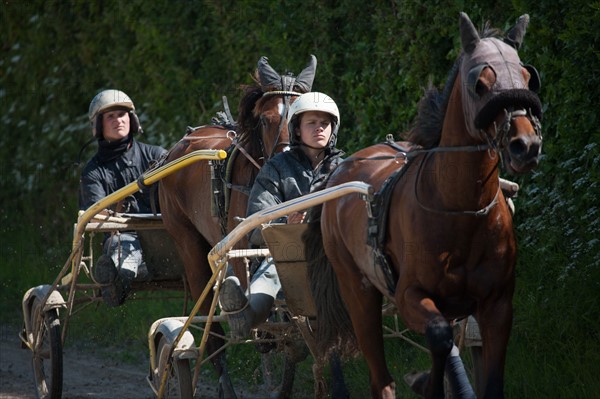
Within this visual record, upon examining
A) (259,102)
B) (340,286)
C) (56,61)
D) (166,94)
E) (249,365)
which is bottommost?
(249,365)

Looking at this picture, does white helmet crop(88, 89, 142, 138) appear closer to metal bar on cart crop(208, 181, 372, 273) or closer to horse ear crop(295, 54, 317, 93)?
horse ear crop(295, 54, 317, 93)

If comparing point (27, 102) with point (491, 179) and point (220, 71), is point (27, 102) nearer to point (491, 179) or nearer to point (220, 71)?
point (220, 71)

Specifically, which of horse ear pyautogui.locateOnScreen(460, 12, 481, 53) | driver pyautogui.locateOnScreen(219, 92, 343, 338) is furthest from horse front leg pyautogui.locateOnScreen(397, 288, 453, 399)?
driver pyautogui.locateOnScreen(219, 92, 343, 338)

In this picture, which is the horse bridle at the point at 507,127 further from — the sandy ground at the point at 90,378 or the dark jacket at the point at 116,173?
the dark jacket at the point at 116,173

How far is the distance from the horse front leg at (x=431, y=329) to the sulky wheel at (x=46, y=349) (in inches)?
145

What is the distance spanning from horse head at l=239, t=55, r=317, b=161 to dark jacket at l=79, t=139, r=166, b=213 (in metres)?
1.70

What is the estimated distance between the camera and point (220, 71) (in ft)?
38.2

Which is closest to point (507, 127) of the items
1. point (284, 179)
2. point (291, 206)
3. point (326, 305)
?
point (291, 206)

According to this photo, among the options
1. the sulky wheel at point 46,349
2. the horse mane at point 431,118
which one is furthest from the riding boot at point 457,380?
the sulky wheel at point 46,349

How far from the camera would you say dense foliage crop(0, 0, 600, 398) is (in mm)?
6703

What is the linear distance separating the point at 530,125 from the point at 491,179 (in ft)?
1.57

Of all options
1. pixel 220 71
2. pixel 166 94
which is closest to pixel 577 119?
pixel 220 71

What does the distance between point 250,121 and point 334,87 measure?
2391 millimetres

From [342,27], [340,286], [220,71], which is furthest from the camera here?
[220,71]
